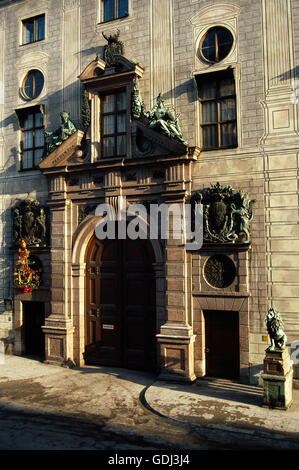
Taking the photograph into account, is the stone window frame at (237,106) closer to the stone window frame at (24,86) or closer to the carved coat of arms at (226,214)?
the carved coat of arms at (226,214)

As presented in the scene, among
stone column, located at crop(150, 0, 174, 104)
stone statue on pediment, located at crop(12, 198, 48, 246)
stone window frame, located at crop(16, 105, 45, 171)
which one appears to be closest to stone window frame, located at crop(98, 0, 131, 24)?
stone column, located at crop(150, 0, 174, 104)

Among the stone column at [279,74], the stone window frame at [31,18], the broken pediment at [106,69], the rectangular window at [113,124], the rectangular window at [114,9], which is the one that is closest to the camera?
the stone column at [279,74]

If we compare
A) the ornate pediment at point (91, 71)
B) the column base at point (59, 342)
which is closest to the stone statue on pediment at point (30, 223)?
the column base at point (59, 342)

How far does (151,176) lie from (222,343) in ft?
19.7

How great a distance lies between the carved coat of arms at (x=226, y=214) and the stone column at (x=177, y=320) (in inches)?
37.0

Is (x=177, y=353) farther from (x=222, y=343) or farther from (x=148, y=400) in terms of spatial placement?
(x=148, y=400)

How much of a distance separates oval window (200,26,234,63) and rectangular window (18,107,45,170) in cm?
705

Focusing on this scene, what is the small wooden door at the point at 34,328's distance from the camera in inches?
721

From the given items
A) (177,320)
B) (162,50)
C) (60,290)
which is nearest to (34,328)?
(60,290)

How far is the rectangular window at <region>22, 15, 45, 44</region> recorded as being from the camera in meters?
18.7

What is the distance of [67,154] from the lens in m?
16.9

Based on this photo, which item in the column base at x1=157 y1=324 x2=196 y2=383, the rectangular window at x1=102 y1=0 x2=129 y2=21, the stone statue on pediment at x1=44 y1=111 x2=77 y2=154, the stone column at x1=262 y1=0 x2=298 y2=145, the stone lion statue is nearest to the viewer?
the stone lion statue

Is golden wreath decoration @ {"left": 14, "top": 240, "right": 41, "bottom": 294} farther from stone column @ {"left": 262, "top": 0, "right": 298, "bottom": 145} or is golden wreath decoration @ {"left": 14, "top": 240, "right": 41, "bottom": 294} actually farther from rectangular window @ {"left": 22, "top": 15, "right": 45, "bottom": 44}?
stone column @ {"left": 262, "top": 0, "right": 298, "bottom": 145}
